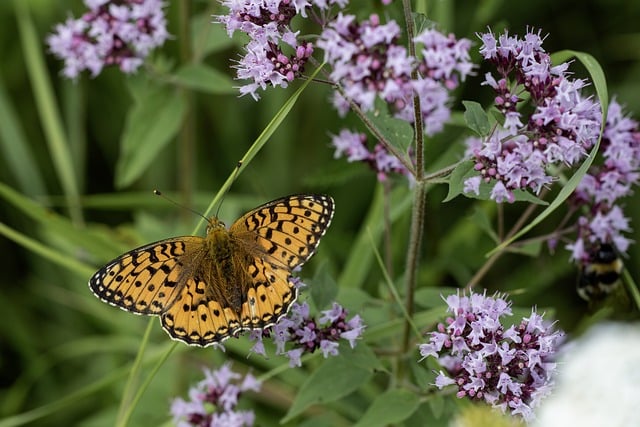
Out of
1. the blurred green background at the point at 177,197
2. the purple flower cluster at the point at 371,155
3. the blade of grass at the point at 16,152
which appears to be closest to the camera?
the purple flower cluster at the point at 371,155

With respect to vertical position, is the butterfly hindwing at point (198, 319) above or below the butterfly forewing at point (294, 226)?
below

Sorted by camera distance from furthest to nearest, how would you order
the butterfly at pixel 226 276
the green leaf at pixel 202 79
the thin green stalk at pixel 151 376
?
1. the green leaf at pixel 202 79
2. the thin green stalk at pixel 151 376
3. the butterfly at pixel 226 276

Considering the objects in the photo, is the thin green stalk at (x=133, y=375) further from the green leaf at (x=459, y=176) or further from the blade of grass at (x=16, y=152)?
the blade of grass at (x=16, y=152)

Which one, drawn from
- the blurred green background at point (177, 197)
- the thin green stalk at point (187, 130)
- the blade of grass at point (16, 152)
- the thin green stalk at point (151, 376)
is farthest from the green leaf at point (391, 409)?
the blade of grass at point (16, 152)

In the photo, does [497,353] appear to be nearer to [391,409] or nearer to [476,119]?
[391,409]

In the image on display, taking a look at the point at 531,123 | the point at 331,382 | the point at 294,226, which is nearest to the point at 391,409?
the point at 331,382

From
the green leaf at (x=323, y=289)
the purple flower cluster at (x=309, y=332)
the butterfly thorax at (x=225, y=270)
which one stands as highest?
the butterfly thorax at (x=225, y=270)

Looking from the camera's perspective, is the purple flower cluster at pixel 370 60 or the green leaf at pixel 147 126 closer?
the purple flower cluster at pixel 370 60
